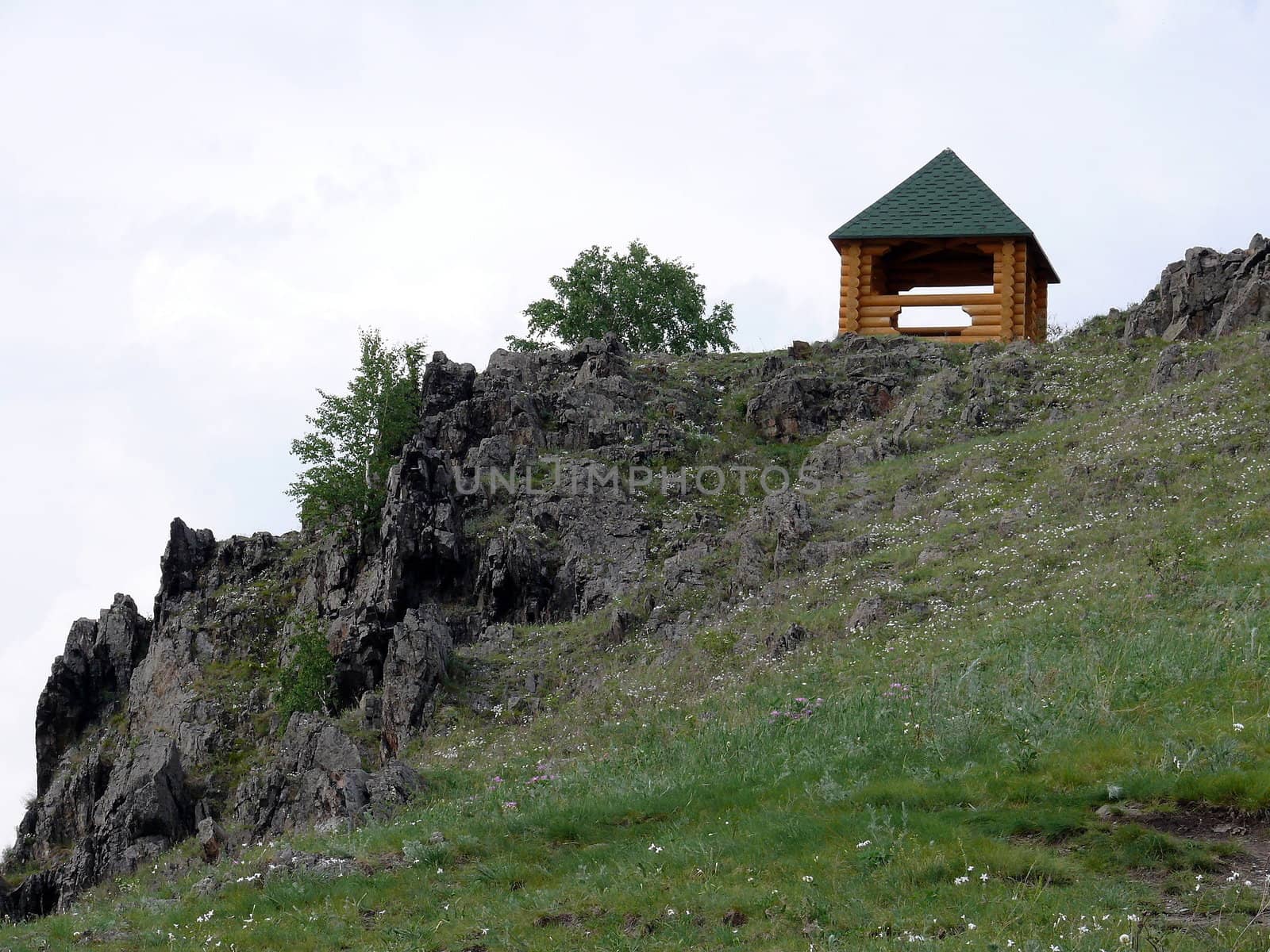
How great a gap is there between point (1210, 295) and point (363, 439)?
2313 centimetres

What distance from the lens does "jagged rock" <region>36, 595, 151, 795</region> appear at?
114ft

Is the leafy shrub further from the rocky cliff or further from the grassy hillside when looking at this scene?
the grassy hillside

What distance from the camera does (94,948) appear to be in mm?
12461

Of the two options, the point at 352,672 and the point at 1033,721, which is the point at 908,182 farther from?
the point at 1033,721

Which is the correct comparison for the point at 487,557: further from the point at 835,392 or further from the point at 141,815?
the point at 835,392

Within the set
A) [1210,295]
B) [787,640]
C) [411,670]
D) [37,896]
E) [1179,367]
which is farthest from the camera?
[1210,295]

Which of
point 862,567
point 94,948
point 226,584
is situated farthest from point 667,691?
point 226,584

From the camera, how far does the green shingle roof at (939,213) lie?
4034cm

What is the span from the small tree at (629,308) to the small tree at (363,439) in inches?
536

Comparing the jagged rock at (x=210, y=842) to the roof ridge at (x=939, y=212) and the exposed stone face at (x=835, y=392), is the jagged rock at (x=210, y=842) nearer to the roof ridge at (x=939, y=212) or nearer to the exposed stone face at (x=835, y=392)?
the exposed stone face at (x=835, y=392)

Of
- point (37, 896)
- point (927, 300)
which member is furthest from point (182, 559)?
point (927, 300)

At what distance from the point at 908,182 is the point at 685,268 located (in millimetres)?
14225

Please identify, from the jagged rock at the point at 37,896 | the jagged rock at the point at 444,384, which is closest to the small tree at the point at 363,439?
the jagged rock at the point at 444,384

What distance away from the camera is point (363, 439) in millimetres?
36375
